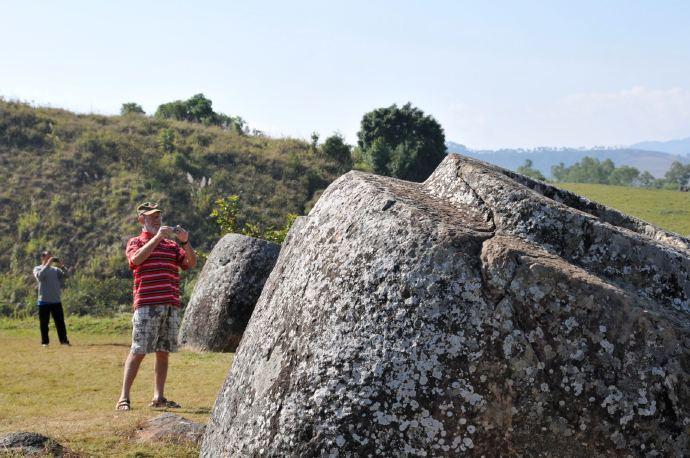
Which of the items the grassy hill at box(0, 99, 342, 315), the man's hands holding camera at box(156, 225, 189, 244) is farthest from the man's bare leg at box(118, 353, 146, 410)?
the grassy hill at box(0, 99, 342, 315)

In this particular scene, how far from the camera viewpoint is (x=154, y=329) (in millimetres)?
9766

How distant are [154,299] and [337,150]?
42957 millimetres

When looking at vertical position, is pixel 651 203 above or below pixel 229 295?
above

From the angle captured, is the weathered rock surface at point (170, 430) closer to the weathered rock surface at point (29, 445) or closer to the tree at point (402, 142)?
the weathered rock surface at point (29, 445)

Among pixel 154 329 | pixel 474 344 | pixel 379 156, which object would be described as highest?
pixel 379 156

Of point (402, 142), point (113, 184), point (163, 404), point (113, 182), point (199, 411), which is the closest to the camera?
point (199, 411)

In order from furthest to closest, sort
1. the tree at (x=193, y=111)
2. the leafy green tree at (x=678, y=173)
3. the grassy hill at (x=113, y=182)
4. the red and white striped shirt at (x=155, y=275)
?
the leafy green tree at (x=678, y=173) → the tree at (x=193, y=111) → the grassy hill at (x=113, y=182) → the red and white striped shirt at (x=155, y=275)

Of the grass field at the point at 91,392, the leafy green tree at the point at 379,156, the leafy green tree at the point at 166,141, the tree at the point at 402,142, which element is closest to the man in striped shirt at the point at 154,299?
the grass field at the point at 91,392

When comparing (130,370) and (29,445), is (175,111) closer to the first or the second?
(130,370)

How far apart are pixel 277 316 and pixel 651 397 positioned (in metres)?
2.35

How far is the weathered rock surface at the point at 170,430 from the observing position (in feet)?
25.5

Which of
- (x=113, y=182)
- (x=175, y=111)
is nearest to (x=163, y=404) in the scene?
(x=113, y=182)

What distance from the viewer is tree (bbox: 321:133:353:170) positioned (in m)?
52.1

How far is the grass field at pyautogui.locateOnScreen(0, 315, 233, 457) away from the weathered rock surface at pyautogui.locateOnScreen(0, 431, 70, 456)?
9.4 inches
